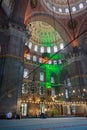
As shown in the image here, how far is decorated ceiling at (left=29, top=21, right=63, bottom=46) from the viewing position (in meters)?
26.3

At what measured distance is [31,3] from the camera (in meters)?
18.5

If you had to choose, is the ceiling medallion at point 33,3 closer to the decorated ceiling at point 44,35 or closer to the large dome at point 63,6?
the large dome at point 63,6

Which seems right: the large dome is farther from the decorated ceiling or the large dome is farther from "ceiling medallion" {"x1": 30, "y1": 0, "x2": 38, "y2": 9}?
the decorated ceiling

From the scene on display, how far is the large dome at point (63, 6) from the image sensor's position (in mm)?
21636

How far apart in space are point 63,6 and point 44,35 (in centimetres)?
642

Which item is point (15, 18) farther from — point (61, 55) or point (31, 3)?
point (61, 55)

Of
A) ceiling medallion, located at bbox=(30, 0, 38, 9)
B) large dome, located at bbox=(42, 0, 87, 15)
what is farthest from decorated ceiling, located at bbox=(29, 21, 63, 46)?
ceiling medallion, located at bbox=(30, 0, 38, 9)

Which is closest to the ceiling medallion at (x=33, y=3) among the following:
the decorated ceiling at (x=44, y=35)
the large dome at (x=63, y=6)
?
the large dome at (x=63, y=6)

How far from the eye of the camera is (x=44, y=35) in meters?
27.1

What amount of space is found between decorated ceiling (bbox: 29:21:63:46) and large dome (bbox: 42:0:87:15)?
14.2 ft

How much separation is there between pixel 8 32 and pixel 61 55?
12.6 metres

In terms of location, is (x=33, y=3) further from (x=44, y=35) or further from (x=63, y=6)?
(x=44, y=35)

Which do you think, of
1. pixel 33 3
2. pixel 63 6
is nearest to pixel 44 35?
pixel 63 6

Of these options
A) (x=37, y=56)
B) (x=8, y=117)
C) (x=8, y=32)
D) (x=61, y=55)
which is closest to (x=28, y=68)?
(x=37, y=56)
